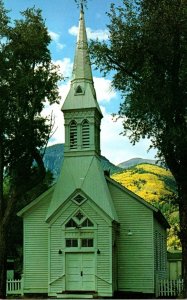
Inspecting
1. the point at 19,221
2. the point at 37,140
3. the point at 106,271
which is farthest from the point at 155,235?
the point at 19,221

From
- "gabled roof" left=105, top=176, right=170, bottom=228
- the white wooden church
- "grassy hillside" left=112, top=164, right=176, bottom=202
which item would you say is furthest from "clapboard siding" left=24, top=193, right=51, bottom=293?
"grassy hillside" left=112, top=164, right=176, bottom=202

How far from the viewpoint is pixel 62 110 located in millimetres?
30141

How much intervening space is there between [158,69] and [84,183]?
27.8 ft

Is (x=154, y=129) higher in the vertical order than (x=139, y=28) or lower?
lower

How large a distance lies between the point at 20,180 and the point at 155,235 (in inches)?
317

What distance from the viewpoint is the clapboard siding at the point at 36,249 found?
28.5 metres

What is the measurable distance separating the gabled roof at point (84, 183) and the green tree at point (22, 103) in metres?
1.58

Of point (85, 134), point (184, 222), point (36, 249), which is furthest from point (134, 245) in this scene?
point (184, 222)

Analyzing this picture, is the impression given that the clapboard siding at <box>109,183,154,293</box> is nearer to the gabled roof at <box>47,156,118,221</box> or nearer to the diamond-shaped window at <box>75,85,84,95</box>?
the gabled roof at <box>47,156,118,221</box>

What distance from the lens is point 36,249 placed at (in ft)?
94.8

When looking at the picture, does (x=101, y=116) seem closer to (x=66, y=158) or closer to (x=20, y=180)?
(x=66, y=158)

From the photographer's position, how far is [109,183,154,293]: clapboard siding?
27641 millimetres

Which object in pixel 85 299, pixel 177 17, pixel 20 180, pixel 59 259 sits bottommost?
pixel 85 299

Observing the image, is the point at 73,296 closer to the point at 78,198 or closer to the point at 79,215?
the point at 79,215
